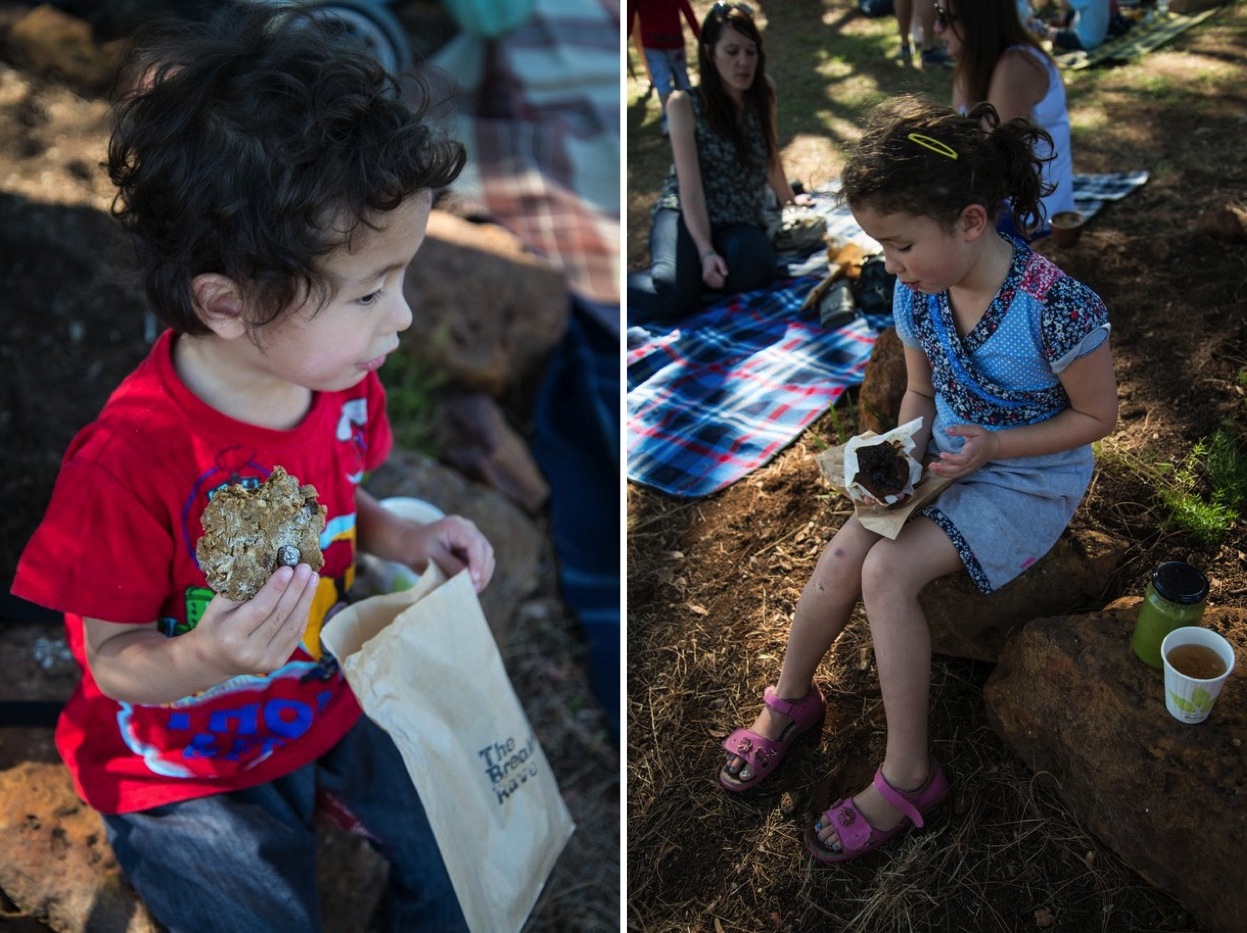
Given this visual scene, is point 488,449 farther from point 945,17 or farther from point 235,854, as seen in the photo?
point 945,17

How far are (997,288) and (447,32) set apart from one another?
10.3 feet

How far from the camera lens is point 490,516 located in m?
2.82

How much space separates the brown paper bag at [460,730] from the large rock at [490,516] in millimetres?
882

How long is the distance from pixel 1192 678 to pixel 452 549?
119cm

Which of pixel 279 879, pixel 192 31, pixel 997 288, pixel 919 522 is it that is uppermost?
pixel 192 31

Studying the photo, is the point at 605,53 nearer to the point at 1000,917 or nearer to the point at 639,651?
the point at 639,651

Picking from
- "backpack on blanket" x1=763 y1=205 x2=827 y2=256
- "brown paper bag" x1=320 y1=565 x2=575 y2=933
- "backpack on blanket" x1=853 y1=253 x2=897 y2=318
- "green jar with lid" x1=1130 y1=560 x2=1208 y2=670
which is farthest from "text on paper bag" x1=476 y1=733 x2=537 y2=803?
"backpack on blanket" x1=763 y1=205 x2=827 y2=256

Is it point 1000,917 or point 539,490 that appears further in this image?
point 539,490

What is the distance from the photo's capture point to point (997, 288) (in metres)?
1.83

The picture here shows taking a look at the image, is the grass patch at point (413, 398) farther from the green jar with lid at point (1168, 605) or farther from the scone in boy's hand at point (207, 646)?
the green jar with lid at point (1168, 605)

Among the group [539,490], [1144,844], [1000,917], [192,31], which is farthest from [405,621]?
[539,490]

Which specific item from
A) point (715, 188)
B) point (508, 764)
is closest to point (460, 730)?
point (508, 764)

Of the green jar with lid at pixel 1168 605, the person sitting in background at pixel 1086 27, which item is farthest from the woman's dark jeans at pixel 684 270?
the person sitting in background at pixel 1086 27

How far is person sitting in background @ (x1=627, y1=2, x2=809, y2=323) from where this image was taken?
12.0 feet
